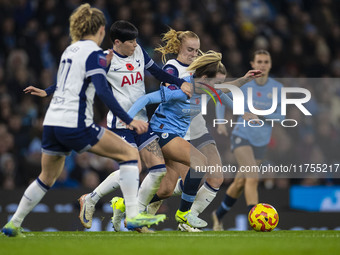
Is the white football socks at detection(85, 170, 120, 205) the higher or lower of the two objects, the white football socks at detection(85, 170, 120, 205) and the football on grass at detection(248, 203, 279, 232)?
the higher

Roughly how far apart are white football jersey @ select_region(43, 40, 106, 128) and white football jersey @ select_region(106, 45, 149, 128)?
41.6 inches

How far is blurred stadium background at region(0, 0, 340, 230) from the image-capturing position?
34.0 ft

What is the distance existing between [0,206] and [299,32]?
800 cm

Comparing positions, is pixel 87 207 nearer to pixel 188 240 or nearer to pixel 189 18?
pixel 188 240

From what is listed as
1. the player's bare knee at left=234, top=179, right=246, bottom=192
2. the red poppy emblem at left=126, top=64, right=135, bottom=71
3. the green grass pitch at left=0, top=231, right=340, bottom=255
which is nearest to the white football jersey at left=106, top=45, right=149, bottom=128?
the red poppy emblem at left=126, top=64, right=135, bottom=71

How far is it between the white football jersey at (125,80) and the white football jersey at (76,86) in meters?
1.06

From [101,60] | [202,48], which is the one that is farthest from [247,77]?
[202,48]

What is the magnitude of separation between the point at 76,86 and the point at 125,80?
1.19 m

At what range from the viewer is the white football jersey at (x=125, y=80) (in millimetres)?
6793

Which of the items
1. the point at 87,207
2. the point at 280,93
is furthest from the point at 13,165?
the point at 280,93

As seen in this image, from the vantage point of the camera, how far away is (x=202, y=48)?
12922 millimetres

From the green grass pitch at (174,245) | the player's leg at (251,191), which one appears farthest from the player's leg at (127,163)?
the player's leg at (251,191)

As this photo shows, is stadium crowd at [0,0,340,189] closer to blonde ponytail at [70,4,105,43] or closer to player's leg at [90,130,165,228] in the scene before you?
player's leg at [90,130,165,228]

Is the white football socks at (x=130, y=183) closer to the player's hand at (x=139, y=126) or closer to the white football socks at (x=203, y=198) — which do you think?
the player's hand at (x=139, y=126)
